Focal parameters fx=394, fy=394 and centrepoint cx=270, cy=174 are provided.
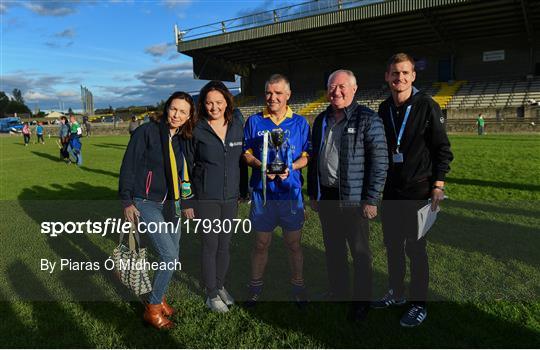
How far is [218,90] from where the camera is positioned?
319cm

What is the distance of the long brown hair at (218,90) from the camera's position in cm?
319

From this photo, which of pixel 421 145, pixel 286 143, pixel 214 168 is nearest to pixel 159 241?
pixel 214 168

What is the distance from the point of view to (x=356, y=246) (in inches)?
124

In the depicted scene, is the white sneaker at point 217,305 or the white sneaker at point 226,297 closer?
the white sneaker at point 217,305

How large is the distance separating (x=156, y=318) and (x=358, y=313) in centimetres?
158

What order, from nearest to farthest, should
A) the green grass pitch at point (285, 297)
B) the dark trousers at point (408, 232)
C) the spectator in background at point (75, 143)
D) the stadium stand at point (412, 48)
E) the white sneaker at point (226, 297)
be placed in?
1. the green grass pitch at point (285, 297)
2. the dark trousers at point (408, 232)
3. the white sneaker at point (226, 297)
4. the spectator in background at point (75, 143)
5. the stadium stand at point (412, 48)

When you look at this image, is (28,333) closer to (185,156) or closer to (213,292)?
(213,292)

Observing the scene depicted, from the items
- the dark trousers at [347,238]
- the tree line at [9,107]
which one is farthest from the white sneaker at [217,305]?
the tree line at [9,107]

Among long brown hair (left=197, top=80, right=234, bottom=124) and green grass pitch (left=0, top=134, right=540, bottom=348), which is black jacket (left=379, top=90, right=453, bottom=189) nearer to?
green grass pitch (left=0, top=134, right=540, bottom=348)


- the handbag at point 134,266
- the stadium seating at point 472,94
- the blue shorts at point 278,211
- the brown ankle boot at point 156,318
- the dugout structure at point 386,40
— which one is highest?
the dugout structure at point 386,40

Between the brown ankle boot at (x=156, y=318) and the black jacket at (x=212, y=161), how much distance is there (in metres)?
0.85

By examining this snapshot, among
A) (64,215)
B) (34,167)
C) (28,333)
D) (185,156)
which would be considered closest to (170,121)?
(185,156)

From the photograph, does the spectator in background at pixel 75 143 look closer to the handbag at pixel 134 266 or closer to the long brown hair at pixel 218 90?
the handbag at pixel 134 266

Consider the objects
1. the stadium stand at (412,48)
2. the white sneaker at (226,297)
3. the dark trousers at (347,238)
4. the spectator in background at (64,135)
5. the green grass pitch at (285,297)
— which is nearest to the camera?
the green grass pitch at (285,297)
